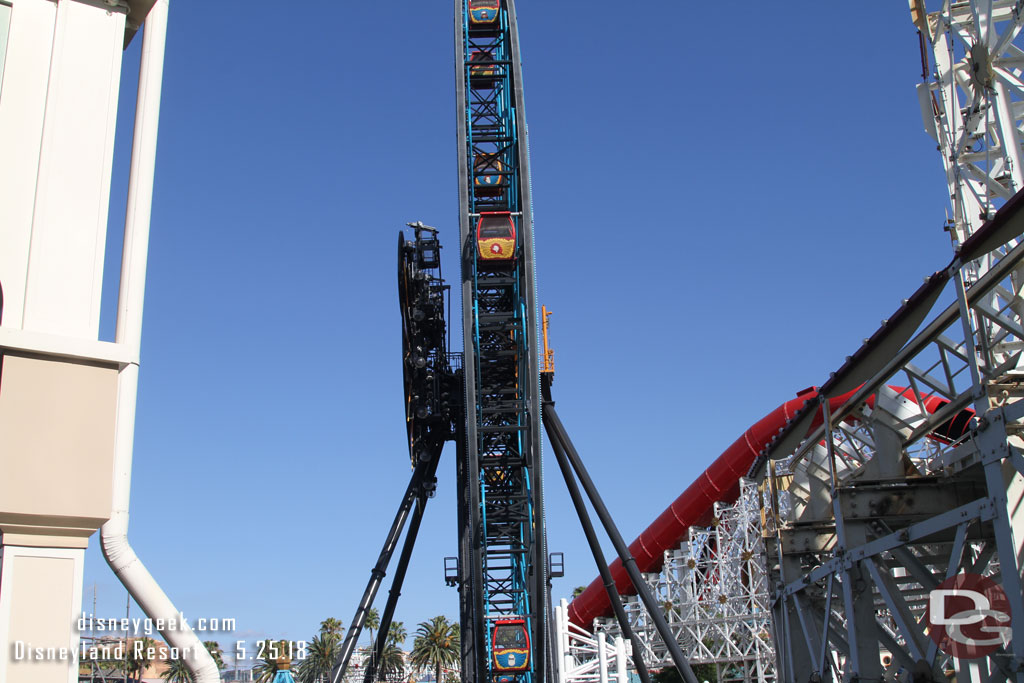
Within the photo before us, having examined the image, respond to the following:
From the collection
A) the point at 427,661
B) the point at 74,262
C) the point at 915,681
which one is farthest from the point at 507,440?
the point at 427,661

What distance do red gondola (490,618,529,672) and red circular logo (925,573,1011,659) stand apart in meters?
18.4

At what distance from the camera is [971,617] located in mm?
10102

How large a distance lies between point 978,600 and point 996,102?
792cm

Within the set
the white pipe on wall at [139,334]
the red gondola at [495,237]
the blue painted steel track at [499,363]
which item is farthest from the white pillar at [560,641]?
the white pipe on wall at [139,334]

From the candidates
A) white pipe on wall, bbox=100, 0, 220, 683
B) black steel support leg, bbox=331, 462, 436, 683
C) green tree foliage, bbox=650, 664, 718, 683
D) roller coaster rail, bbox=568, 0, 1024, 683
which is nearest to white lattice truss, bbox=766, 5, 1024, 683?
roller coaster rail, bbox=568, 0, 1024, 683

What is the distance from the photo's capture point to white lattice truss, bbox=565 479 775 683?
37438mm

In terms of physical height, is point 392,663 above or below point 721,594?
below

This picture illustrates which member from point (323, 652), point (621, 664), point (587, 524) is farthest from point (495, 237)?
point (323, 652)

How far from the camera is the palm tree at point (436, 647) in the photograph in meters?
65.9

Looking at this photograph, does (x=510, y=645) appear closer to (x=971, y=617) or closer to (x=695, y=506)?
(x=695, y=506)

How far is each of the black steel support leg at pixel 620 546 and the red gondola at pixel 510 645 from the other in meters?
3.70

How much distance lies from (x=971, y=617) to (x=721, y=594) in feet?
98.9

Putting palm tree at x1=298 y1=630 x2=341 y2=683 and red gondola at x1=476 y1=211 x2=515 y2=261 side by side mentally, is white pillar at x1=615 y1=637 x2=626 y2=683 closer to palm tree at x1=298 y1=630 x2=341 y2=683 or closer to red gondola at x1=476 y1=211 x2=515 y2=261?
red gondola at x1=476 y1=211 x2=515 y2=261

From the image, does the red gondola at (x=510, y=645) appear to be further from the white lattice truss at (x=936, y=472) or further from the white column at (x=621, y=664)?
the white lattice truss at (x=936, y=472)
